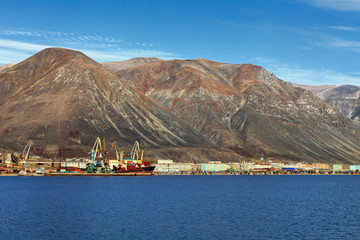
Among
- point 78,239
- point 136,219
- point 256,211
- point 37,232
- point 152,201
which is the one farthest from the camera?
point 152,201

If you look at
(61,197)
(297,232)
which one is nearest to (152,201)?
(61,197)

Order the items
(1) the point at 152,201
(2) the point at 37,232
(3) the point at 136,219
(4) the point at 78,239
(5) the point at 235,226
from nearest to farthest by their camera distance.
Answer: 1. (4) the point at 78,239
2. (2) the point at 37,232
3. (5) the point at 235,226
4. (3) the point at 136,219
5. (1) the point at 152,201

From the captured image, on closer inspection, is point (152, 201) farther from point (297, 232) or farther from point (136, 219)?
point (297, 232)

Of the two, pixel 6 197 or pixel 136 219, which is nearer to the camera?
pixel 136 219

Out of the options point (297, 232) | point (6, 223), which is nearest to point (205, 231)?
point (297, 232)

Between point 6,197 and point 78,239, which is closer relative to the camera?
point 78,239

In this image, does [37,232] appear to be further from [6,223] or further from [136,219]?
[136,219]

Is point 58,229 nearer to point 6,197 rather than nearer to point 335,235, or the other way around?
point 335,235

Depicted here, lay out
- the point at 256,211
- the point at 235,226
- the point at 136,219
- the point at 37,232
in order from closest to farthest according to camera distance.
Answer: the point at 37,232 → the point at 235,226 → the point at 136,219 → the point at 256,211

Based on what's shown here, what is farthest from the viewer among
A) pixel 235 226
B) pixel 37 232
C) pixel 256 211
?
pixel 256 211
